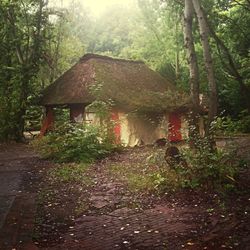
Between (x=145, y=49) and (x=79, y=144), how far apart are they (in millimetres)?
24718

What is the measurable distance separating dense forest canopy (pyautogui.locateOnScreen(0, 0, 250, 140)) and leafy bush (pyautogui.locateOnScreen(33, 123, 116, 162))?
16.9 feet

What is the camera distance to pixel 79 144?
15.3 meters

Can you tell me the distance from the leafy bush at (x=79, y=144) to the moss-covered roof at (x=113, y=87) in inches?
121

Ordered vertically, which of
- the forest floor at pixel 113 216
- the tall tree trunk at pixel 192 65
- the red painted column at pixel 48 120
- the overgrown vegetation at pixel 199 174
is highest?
the tall tree trunk at pixel 192 65

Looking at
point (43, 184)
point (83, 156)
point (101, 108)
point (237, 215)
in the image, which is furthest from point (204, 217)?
point (101, 108)

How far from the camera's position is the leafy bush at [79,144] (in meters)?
15.0

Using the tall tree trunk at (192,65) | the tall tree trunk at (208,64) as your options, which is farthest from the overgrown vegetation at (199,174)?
the tall tree trunk at (192,65)

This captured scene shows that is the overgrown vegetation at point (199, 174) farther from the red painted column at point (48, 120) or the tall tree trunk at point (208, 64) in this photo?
the red painted column at point (48, 120)

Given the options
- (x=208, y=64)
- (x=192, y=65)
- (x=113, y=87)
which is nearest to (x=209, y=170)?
(x=208, y=64)

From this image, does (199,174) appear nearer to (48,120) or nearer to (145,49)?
(48,120)

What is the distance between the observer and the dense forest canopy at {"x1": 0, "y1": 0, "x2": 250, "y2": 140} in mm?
20562

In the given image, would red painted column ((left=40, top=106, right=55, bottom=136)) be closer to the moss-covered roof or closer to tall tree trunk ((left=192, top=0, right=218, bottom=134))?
the moss-covered roof

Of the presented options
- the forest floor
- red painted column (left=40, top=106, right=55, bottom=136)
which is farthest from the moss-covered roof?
the forest floor

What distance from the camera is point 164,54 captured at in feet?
118
